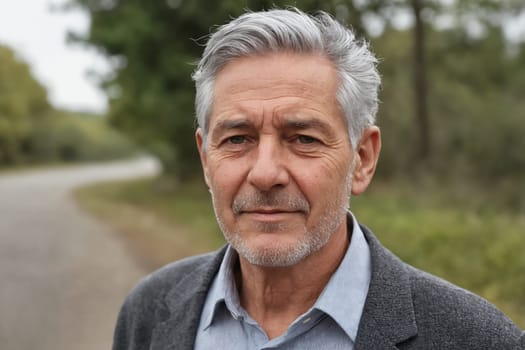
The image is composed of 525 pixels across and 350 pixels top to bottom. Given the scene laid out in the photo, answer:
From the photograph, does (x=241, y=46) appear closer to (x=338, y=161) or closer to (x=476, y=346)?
(x=338, y=161)

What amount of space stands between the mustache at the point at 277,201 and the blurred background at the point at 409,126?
4.26m

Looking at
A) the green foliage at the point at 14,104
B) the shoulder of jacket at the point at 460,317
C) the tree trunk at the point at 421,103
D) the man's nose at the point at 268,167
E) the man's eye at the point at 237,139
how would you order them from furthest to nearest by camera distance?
1. the green foliage at the point at 14,104
2. the tree trunk at the point at 421,103
3. the man's eye at the point at 237,139
4. the man's nose at the point at 268,167
5. the shoulder of jacket at the point at 460,317

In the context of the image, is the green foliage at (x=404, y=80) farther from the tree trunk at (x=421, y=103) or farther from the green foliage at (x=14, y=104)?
the green foliage at (x=14, y=104)

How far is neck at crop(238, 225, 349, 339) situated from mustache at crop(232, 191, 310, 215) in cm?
20

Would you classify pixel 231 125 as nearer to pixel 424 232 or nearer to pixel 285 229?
pixel 285 229

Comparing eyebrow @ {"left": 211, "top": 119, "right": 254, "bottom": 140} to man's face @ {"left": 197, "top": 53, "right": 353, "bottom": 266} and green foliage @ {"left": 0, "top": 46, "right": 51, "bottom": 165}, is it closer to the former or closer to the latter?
man's face @ {"left": 197, "top": 53, "right": 353, "bottom": 266}

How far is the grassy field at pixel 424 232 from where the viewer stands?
19.9ft

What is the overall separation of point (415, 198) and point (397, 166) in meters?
3.42

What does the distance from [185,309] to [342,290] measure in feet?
1.99

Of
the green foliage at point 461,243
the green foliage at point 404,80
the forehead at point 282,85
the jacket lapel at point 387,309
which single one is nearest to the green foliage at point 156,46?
the green foliage at point 404,80

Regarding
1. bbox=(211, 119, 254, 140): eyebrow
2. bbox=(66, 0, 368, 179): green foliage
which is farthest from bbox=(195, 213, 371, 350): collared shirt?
bbox=(66, 0, 368, 179): green foliage

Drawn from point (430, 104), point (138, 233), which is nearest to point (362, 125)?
point (138, 233)

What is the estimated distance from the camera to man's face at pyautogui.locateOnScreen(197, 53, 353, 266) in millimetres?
1866

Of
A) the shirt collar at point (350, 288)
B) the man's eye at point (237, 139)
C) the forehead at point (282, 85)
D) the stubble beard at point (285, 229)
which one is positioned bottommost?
the shirt collar at point (350, 288)
